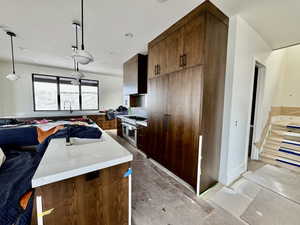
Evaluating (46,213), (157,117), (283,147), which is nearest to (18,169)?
(46,213)

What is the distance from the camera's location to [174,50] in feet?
6.76

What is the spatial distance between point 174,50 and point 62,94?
193 inches

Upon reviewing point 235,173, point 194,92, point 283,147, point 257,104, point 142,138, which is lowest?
point 235,173

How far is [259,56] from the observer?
93.1 inches

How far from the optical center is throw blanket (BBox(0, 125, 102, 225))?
81 centimetres

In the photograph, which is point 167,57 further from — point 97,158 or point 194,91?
point 97,158

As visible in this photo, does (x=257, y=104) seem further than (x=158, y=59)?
Yes

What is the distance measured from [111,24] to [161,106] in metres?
1.62

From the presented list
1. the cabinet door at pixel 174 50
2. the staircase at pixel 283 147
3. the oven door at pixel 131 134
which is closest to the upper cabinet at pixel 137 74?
the oven door at pixel 131 134

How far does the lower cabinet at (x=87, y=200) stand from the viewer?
75cm

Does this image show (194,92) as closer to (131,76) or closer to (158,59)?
(158,59)

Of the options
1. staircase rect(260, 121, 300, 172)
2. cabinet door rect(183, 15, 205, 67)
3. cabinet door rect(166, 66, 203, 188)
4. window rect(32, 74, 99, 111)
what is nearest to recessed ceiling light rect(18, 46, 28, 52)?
window rect(32, 74, 99, 111)

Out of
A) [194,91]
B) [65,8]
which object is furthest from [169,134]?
[65,8]

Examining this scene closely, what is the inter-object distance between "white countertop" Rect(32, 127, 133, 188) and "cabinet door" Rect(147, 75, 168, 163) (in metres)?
1.32
